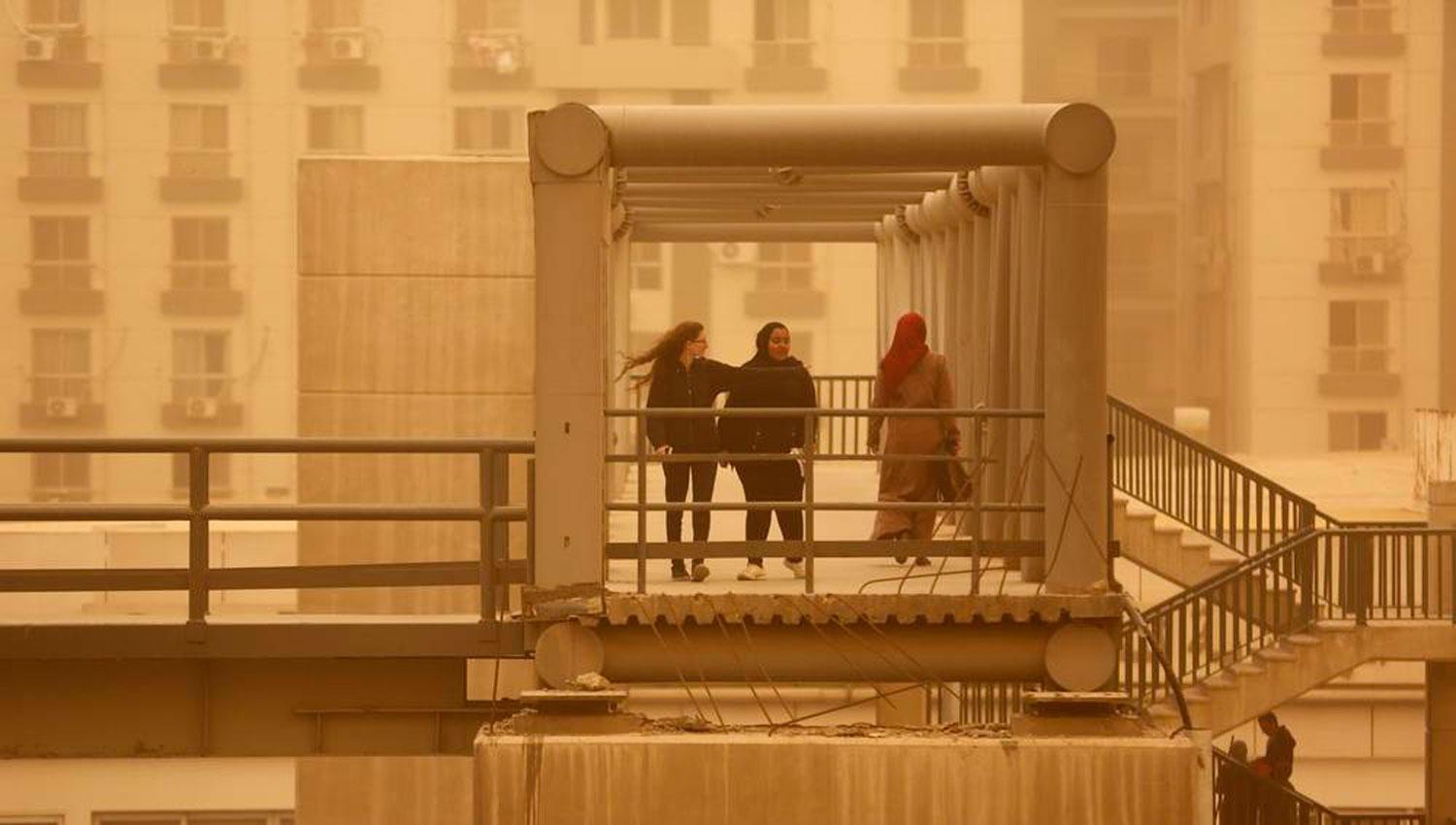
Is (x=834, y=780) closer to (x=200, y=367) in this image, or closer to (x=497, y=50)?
(x=497, y=50)

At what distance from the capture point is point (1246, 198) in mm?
74938

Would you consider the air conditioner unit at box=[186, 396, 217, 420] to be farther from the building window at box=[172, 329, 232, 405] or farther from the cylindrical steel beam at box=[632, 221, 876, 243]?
the cylindrical steel beam at box=[632, 221, 876, 243]

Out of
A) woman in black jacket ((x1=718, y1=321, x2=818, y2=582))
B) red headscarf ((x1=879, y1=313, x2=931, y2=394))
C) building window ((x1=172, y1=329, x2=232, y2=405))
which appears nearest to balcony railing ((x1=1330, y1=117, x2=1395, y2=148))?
building window ((x1=172, y1=329, x2=232, y2=405))

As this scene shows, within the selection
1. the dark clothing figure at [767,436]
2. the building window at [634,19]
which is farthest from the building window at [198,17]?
the dark clothing figure at [767,436]

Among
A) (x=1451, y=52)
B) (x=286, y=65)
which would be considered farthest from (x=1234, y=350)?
(x=286, y=65)

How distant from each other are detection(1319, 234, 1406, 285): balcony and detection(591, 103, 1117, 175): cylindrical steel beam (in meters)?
60.3

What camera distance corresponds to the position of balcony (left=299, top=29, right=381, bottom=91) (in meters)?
70.1

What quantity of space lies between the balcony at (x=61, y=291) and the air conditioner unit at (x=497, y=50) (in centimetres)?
1156

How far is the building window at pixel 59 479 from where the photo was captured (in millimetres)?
73562

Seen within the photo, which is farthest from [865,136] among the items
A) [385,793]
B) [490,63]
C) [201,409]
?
[201,409]

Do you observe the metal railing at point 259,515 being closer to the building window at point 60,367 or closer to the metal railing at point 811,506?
the metal railing at point 811,506

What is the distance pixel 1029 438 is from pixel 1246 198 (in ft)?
193

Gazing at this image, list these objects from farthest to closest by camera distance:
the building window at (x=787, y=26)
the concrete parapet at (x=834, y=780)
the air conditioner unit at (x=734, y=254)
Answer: the air conditioner unit at (x=734, y=254)
the building window at (x=787, y=26)
the concrete parapet at (x=834, y=780)

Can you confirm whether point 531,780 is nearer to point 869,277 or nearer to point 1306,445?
point 869,277
